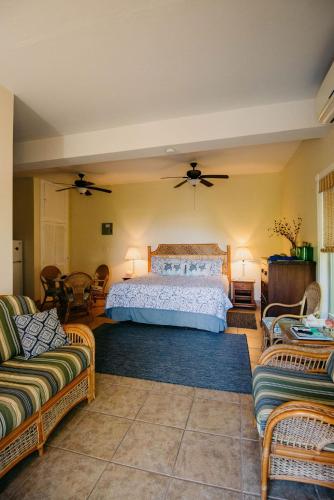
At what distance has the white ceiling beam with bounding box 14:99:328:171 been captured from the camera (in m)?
2.66

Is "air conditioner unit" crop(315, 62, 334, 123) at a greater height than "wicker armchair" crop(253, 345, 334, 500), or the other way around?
"air conditioner unit" crop(315, 62, 334, 123)

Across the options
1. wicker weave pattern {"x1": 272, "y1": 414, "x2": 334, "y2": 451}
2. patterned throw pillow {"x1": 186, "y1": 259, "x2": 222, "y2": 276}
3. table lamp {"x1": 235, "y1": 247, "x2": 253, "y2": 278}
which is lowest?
→ wicker weave pattern {"x1": 272, "y1": 414, "x2": 334, "y2": 451}

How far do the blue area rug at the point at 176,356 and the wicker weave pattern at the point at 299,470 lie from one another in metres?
1.02

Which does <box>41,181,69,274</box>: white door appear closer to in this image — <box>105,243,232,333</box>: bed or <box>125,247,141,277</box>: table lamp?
<box>125,247,141,277</box>: table lamp

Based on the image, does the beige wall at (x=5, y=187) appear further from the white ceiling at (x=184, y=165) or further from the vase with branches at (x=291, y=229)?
the vase with branches at (x=291, y=229)

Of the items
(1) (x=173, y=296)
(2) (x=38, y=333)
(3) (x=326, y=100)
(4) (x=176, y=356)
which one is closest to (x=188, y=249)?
(1) (x=173, y=296)

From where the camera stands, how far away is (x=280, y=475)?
1325 millimetres

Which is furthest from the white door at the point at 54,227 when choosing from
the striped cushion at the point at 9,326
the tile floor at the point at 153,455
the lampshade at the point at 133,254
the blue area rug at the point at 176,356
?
the tile floor at the point at 153,455

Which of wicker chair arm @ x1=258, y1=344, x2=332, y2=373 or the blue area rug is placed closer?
wicker chair arm @ x1=258, y1=344, x2=332, y2=373

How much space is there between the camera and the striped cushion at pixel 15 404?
1.34 m

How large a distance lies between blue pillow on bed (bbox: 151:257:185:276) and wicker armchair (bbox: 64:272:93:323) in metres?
1.56

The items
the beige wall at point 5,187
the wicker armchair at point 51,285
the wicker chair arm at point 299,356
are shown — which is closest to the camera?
the wicker chair arm at point 299,356

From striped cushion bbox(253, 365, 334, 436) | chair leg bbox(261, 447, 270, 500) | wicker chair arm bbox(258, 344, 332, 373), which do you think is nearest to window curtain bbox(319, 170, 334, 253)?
wicker chair arm bbox(258, 344, 332, 373)

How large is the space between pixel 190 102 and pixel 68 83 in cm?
121
